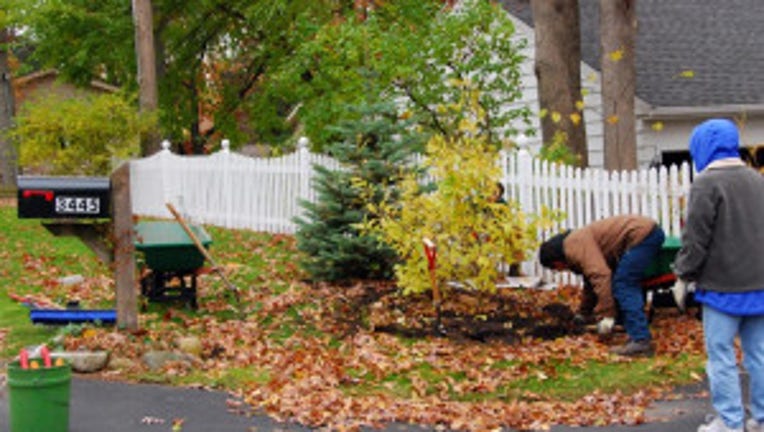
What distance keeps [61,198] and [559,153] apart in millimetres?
6902

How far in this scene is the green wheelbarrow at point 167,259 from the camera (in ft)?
37.6

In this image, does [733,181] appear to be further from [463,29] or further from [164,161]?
[164,161]

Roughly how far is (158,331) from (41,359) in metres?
3.35

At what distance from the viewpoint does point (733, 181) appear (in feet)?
22.1

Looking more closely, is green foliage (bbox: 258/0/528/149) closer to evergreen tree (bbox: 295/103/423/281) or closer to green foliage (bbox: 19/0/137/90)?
evergreen tree (bbox: 295/103/423/281)

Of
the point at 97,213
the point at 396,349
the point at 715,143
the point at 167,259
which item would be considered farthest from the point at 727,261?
the point at 167,259

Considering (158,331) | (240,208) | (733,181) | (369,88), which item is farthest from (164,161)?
(733,181)

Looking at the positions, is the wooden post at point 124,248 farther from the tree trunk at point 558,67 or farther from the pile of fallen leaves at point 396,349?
the tree trunk at point 558,67

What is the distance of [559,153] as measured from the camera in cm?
1421

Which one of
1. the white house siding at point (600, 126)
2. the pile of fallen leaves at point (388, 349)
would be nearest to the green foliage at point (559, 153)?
the pile of fallen leaves at point (388, 349)

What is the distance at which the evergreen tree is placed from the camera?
13.1 metres

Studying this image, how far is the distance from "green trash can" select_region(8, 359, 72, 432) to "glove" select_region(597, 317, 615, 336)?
495 cm

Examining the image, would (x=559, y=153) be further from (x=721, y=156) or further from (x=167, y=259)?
(x=721, y=156)

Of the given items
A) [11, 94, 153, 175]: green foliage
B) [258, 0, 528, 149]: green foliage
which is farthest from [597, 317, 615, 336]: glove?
[11, 94, 153, 175]: green foliage
